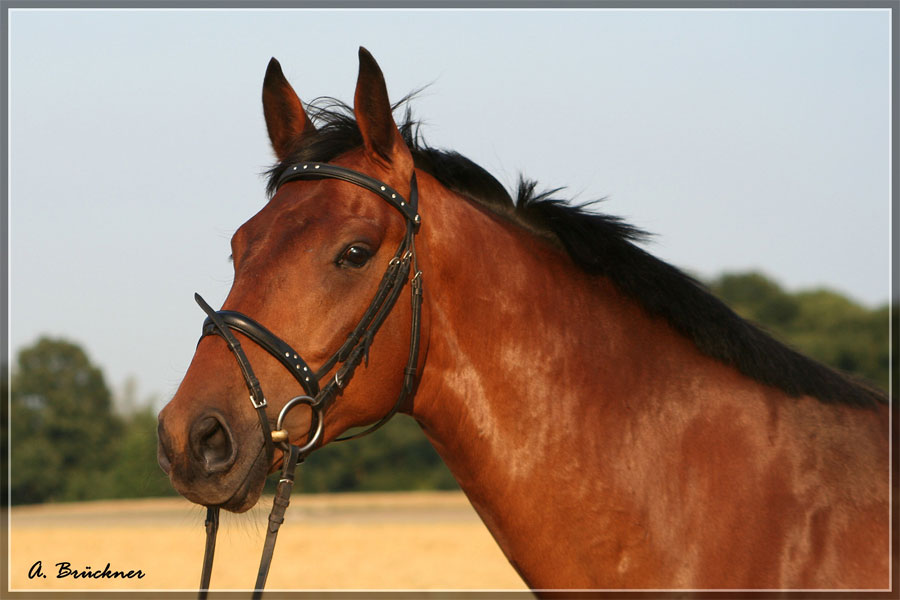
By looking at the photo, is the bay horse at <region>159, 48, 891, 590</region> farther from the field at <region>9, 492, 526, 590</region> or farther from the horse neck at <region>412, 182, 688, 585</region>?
the field at <region>9, 492, 526, 590</region>

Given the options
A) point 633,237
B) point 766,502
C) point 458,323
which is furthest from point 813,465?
point 458,323

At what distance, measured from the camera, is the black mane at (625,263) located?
3619 millimetres

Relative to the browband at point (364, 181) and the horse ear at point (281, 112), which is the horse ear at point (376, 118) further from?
the horse ear at point (281, 112)

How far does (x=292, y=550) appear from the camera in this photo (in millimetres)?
17172

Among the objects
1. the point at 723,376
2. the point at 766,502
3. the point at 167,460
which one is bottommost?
the point at 766,502

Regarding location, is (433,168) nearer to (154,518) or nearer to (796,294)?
(154,518)

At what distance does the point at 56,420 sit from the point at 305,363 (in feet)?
63.1

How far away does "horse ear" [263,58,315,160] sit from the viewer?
3.95 meters

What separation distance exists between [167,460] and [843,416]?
2.71 meters

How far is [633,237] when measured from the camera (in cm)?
386

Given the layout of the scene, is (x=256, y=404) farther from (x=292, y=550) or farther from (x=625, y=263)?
(x=292, y=550)

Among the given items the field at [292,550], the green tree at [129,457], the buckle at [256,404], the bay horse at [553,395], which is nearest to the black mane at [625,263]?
the bay horse at [553,395]

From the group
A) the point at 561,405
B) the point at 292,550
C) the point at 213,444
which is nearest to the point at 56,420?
the point at 292,550

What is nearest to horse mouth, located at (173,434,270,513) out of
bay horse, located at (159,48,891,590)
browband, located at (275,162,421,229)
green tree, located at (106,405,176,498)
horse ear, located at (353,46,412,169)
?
bay horse, located at (159,48,891,590)
